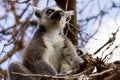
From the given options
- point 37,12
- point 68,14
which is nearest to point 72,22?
point 68,14

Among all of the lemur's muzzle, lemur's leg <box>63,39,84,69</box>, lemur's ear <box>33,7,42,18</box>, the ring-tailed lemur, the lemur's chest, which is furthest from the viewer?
lemur's ear <box>33,7,42,18</box>

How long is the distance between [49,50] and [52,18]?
28.2 inches

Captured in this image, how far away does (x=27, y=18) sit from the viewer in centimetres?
502

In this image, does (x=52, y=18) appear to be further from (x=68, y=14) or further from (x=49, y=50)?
(x=49, y=50)

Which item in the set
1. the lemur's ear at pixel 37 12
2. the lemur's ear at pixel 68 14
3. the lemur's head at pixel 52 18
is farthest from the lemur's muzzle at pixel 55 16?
the lemur's ear at pixel 37 12

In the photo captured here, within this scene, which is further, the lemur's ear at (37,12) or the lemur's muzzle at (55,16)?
the lemur's ear at (37,12)

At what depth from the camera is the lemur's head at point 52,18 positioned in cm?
518

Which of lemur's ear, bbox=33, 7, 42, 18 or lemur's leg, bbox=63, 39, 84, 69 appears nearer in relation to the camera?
lemur's leg, bbox=63, 39, 84, 69

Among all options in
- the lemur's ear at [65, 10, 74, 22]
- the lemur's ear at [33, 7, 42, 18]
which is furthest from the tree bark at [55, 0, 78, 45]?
the lemur's ear at [33, 7, 42, 18]

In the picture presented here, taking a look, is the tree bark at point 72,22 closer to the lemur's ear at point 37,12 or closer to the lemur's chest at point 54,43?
the lemur's chest at point 54,43

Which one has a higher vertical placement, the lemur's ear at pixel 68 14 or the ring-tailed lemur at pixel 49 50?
the lemur's ear at pixel 68 14

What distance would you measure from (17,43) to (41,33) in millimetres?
1104

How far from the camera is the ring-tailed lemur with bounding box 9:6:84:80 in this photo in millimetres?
4496

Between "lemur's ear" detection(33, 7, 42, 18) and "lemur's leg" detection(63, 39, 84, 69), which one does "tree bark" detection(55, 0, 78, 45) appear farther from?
"lemur's ear" detection(33, 7, 42, 18)
